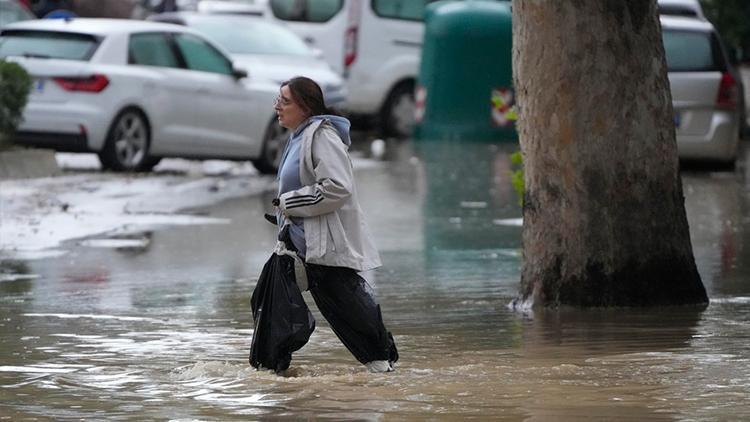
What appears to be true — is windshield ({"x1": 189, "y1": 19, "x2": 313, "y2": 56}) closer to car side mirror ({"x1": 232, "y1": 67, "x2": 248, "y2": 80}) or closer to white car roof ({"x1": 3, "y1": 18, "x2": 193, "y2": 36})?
car side mirror ({"x1": 232, "y1": 67, "x2": 248, "y2": 80})

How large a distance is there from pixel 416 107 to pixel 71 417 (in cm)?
2007

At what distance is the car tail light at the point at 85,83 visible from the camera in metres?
19.2

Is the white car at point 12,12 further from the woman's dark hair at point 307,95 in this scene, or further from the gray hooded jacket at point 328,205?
the gray hooded jacket at point 328,205

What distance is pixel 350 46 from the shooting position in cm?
2748

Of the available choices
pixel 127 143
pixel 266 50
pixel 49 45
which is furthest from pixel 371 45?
pixel 49 45

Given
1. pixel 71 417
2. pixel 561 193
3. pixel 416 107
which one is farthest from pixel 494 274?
pixel 416 107

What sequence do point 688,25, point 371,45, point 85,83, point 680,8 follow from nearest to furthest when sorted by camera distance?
point 85,83 → point 688,25 → point 680,8 → point 371,45

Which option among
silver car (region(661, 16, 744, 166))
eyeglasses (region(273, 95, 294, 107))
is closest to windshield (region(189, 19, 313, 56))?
silver car (region(661, 16, 744, 166))

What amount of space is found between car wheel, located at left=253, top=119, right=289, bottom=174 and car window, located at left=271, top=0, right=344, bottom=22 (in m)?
6.61

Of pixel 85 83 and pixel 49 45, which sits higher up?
pixel 49 45

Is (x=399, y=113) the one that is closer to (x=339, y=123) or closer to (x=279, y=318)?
(x=339, y=123)

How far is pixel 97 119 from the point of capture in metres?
19.2

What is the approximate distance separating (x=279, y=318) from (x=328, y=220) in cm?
46

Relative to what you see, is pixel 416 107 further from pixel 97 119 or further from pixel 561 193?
pixel 561 193
